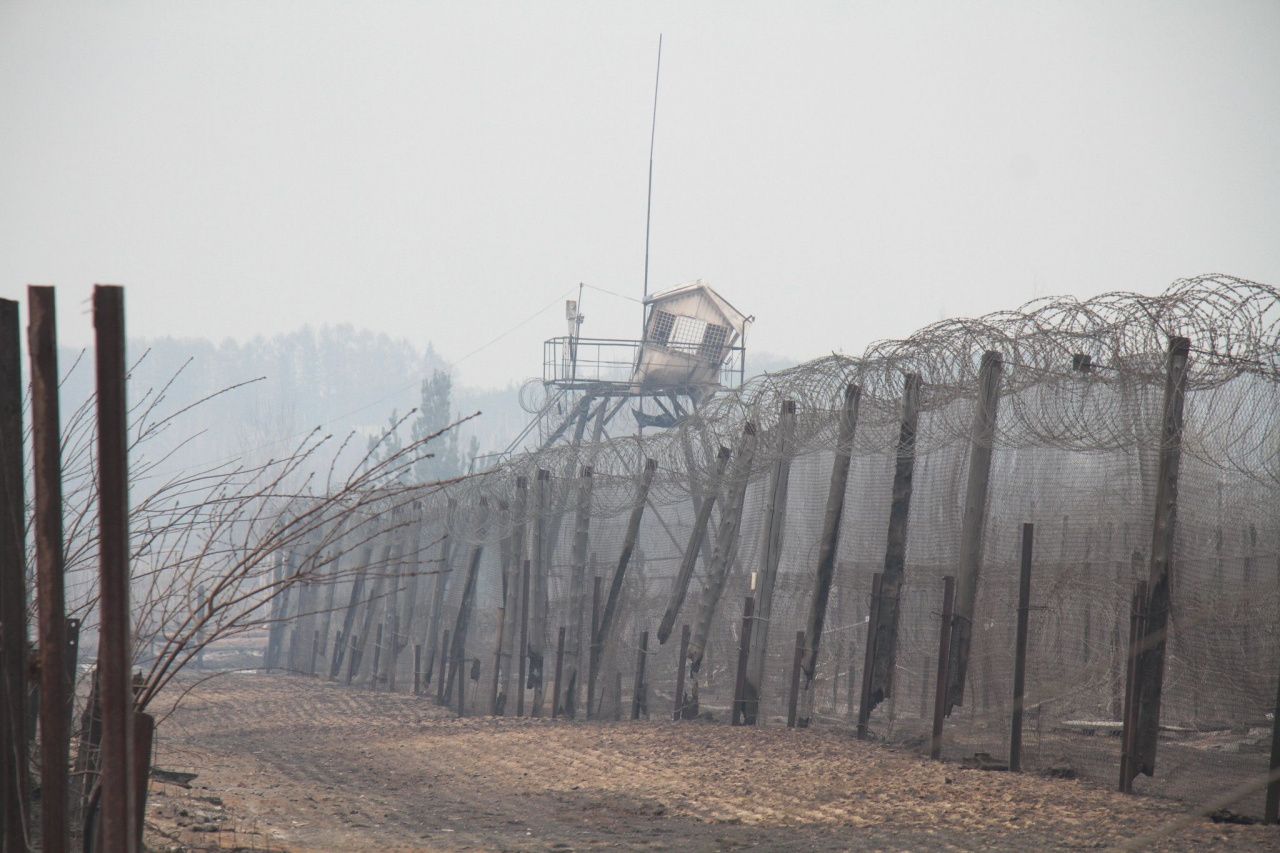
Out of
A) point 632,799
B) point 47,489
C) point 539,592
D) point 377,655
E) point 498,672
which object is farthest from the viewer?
point 377,655

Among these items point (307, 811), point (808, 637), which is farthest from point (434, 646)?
point (307, 811)

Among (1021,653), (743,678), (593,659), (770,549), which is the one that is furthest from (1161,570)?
(593,659)

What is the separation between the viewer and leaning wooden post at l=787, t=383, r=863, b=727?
960 cm

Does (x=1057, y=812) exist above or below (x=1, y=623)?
below

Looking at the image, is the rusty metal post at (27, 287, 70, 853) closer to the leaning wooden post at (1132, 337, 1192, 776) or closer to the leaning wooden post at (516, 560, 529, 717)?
the leaning wooden post at (1132, 337, 1192, 776)

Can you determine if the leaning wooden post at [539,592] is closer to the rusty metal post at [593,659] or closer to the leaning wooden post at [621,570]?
the rusty metal post at [593,659]

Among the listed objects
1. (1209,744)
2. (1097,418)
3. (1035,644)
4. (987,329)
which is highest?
(987,329)

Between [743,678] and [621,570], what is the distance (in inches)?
102

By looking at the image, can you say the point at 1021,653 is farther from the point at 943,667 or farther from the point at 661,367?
the point at 661,367

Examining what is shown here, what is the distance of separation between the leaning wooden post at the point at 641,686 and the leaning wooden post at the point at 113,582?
9.42 m

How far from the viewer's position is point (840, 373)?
989 cm

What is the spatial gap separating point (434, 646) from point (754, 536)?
22.2 ft

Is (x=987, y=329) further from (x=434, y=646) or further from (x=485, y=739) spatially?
(x=434, y=646)

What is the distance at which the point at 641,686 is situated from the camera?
11914 mm
